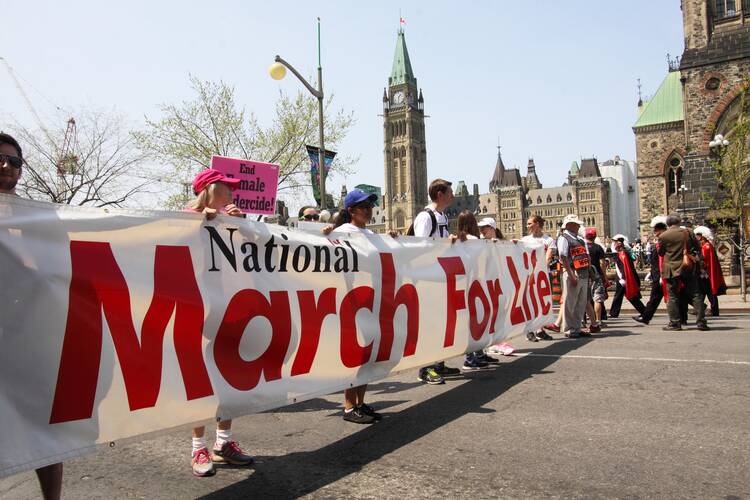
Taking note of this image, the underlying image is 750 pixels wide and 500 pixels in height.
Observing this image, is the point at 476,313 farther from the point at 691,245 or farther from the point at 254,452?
the point at 691,245

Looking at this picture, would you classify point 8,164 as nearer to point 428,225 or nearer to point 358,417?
point 358,417

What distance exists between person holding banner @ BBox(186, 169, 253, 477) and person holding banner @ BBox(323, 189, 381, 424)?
946mm

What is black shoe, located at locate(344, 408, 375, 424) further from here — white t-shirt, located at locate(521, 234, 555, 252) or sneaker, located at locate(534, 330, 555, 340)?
sneaker, located at locate(534, 330, 555, 340)

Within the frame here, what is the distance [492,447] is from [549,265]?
7662 millimetres


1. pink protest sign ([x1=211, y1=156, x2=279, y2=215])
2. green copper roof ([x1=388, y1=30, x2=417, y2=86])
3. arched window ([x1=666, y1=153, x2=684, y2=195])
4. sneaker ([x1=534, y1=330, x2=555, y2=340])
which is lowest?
sneaker ([x1=534, y1=330, x2=555, y2=340])

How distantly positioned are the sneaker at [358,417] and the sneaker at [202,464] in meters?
1.43

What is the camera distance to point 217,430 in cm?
423

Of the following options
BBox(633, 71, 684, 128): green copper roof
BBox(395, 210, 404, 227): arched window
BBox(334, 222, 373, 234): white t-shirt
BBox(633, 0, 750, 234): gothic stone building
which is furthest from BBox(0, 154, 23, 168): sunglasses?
BBox(395, 210, 404, 227): arched window

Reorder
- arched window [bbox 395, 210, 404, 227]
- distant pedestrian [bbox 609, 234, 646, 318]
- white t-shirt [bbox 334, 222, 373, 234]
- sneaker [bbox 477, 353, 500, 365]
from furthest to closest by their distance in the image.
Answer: arched window [bbox 395, 210, 404, 227] < distant pedestrian [bbox 609, 234, 646, 318] < sneaker [bbox 477, 353, 500, 365] < white t-shirt [bbox 334, 222, 373, 234]

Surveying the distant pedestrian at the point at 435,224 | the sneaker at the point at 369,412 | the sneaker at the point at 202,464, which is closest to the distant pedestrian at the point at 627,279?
the distant pedestrian at the point at 435,224

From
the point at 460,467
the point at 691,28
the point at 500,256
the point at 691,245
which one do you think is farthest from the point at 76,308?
the point at 691,28

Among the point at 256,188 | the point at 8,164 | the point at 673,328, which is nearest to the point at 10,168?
the point at 8,164

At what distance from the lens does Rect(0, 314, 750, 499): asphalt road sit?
3.52m

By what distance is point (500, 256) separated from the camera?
7.89m
